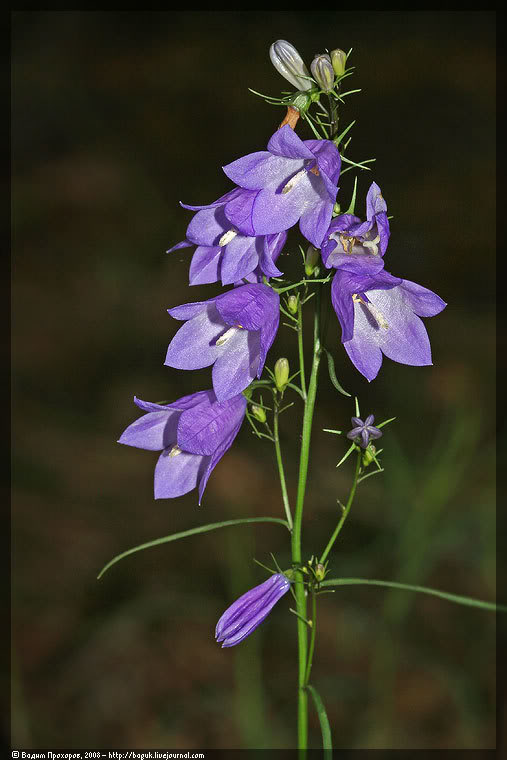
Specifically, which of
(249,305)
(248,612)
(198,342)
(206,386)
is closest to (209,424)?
(198,342)

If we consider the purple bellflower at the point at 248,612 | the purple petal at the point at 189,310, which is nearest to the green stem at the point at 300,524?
the purple bellflower at the point at 248,612

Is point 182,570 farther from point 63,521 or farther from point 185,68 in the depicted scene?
point 185,68

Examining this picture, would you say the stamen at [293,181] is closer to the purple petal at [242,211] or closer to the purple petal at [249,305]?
the purple petal at [242,211]

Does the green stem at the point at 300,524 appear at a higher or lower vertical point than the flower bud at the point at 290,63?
lower

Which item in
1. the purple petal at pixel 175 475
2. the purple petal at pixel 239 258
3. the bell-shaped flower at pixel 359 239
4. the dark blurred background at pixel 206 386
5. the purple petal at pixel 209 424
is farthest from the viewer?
the dark blurred background at pixel 206 386

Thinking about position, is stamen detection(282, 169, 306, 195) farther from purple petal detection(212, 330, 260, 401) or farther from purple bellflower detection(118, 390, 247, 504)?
purple bellflower detection(118, 390, 247, 504)

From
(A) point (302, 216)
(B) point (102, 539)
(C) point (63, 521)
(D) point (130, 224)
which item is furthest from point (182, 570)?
(D) point (130, 224)
